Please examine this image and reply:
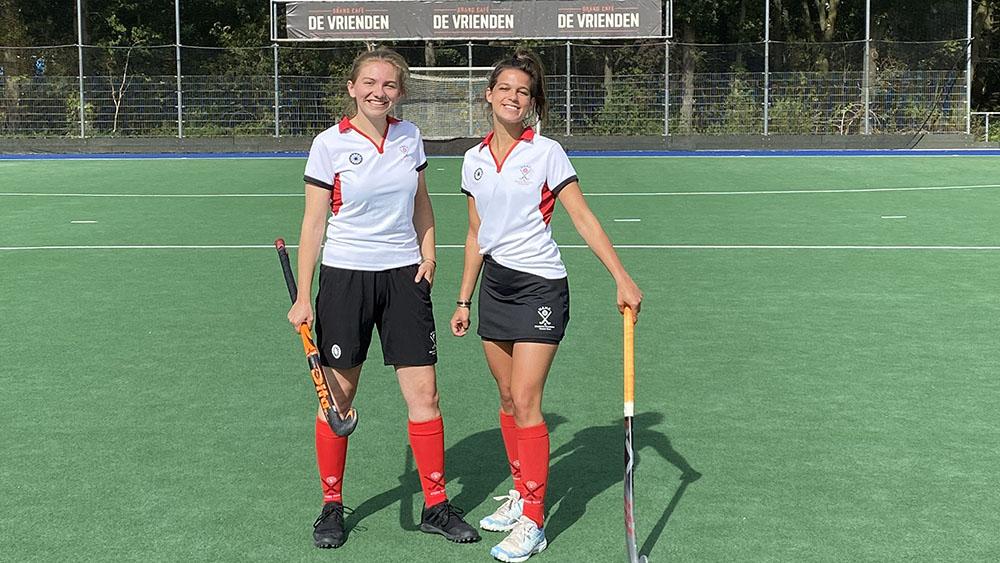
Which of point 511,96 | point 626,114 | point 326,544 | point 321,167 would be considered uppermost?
point 626,114

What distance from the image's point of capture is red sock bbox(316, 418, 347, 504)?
5.05 m

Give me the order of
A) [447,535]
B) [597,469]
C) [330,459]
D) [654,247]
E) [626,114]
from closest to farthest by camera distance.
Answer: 1. [447,535]
2. [330,459]
3. [597,469]
4. [654,247]
5. [626,114]

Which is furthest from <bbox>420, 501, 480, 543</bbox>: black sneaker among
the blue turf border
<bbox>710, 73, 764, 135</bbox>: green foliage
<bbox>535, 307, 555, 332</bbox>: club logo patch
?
<bbox>710, 73, 764, 135</bbox>: green foliage

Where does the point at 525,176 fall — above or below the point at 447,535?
above

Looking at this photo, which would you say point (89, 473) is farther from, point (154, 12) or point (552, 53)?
point (154, 12)

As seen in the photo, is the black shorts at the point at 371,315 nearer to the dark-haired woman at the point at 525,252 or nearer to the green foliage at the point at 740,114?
the dark-haired woman at the point at 525,252

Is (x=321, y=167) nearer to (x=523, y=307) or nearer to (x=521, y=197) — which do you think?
(x=521, y=197)

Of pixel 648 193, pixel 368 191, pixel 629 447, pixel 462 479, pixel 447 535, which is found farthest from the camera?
pixel 648 193

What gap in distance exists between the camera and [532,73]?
15.7 ft

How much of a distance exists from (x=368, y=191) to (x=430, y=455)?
101 centimetres

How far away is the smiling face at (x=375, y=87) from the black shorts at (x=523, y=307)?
26.8 inches

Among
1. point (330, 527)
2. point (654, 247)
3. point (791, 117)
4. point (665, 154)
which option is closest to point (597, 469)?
point (330, 527)

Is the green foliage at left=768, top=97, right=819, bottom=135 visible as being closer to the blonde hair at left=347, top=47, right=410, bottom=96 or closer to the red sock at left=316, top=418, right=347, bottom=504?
the blonde hair at left=347, top=47, right=410, bottom=96

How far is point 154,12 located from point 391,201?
153ft
